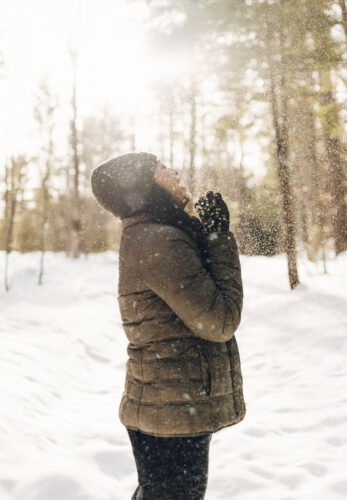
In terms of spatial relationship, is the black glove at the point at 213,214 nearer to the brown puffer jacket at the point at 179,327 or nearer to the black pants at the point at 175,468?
the brown puffer jacket at the point at 179,327

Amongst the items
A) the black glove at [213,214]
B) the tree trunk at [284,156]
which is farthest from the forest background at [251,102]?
the black glove at [213,214]

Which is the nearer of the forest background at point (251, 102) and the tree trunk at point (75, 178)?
the forest background at point (251, 102)

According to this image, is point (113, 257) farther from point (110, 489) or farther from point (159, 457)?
point (159, 457)

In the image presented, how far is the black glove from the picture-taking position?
1.41 metres

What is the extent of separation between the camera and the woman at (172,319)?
126cm

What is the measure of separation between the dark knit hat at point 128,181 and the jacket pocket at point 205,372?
0.51 meters

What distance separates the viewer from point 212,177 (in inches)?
377

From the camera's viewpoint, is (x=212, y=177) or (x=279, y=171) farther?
(x=212, y=177)

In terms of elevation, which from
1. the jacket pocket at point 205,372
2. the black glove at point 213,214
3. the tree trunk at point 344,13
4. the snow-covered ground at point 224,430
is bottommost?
the snow-covered ground at point 224,430

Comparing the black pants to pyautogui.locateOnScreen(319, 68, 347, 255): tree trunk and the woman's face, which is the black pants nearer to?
the woman's face

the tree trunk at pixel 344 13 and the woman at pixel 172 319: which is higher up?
the tree trunk at pixel 344 13

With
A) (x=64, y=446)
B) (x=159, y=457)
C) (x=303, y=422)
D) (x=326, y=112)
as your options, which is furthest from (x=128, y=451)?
(x=326, y=112)

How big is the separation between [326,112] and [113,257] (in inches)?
544

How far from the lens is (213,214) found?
1.42m
